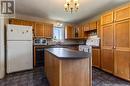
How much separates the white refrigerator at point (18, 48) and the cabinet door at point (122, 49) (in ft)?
10.0

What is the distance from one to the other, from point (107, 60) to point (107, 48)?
42 cm

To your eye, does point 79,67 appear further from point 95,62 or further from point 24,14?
point 24,14

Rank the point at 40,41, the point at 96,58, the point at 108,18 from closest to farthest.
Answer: the point at 108,18 → the point at 96,58 → the point at 40,41

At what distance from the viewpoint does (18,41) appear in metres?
3.91

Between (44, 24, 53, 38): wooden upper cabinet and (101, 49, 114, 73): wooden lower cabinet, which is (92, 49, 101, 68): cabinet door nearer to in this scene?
(101, 49, 114, 73): wooden lower cabinet

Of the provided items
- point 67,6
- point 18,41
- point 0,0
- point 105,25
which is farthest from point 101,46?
point 0,0

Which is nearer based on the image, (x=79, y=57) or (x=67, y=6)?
(x=79, y=57)

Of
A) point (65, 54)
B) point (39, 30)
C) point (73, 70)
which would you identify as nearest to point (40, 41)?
point (39, 30)

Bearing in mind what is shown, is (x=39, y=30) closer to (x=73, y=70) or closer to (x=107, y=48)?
(x=107, y=48)

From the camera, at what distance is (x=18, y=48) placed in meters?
3.91

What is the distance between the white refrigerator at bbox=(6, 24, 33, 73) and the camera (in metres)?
3.72

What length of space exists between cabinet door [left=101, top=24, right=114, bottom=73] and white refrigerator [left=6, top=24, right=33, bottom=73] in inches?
108

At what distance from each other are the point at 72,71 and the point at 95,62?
3.02m

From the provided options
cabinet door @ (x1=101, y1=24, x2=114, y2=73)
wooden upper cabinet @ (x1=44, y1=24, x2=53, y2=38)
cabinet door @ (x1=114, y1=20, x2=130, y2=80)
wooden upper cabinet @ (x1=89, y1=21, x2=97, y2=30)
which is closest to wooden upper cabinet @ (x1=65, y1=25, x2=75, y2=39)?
wooden upper cabinet @ (x1=44, y1=24, x2=53, y2=38)
